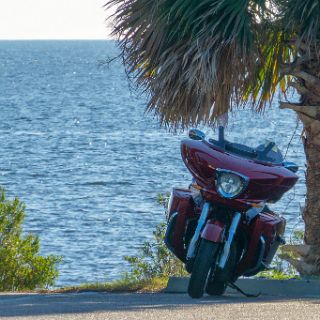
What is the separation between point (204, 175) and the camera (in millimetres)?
7832

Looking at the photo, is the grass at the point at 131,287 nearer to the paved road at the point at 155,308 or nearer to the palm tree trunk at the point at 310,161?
the paved road at the point at 155,308

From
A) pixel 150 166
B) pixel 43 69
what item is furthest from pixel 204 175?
pixel 43 69

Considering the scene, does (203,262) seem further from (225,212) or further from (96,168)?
(96,168)

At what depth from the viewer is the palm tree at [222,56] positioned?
927 cm

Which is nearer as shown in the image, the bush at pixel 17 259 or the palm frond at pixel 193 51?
the palm frond at pixel 193 51

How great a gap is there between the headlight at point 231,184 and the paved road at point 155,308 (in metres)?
0.78

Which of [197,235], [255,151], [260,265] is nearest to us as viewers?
[197,235]

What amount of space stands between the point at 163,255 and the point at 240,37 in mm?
3416

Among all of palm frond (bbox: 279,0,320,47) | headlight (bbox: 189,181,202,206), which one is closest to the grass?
headlight (bbox: 189,181,202,206)

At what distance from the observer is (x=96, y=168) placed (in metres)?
38.9

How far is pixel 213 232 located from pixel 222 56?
2.33 meters

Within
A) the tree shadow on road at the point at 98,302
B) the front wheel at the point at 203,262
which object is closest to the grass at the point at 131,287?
the tree shadow on road at the point at 98,302

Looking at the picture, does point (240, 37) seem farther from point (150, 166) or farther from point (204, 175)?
point (150, 166)

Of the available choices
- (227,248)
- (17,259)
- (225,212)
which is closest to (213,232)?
(227,248)
